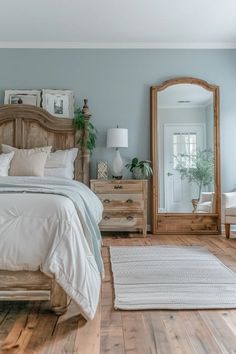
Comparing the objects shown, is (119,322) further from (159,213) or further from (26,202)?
(159,213)

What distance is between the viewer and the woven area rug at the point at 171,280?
2.22 metres

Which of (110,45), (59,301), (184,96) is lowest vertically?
(59,301)

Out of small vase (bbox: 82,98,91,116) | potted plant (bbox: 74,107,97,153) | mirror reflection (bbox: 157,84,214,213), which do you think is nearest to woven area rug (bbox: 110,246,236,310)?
mirror reflection (bbox: 157,84,214,213)

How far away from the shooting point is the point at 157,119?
4.93 meters

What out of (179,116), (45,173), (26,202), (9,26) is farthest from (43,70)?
(26,202)

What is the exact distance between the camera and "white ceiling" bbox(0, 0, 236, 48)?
12.5ft

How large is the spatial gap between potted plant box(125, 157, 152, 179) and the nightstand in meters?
0.18

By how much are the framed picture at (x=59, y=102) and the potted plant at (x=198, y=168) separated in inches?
66.1

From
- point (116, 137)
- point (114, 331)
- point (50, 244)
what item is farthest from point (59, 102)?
point (114, 331)

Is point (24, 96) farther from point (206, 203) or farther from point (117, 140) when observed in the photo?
point (206, 203)

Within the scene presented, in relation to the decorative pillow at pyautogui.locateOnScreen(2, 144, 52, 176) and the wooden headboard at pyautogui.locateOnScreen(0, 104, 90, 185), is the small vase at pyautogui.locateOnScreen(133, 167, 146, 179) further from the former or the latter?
the decorative pillow at pyautogui.locateOnScreen(2, 144, 52, 176)

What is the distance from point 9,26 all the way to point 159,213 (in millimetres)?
3147

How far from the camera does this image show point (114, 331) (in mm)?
1855

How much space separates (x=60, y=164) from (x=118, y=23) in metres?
1.88
